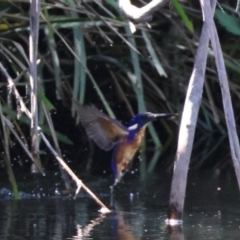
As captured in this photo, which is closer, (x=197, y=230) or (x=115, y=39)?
(x=197, y=230)

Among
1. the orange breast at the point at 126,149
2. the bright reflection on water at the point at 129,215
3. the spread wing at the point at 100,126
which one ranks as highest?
the spread wing at the point at 100,126

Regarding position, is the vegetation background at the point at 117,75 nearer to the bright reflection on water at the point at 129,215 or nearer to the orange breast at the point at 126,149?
the orange breast at the point at 126,149

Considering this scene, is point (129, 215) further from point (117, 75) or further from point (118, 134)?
point (117, 75)

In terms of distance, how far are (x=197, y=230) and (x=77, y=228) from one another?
404 mm

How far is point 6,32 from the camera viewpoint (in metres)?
3.85

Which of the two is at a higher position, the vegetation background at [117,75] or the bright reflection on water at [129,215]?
the vegetation background at [117,75]

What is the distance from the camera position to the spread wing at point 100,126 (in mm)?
3365

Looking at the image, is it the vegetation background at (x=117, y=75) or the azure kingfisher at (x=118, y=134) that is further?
the vegetation background at (x=117, y=75)

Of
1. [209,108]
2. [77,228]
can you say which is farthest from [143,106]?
[77,228]

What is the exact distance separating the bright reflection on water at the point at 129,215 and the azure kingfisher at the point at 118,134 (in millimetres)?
133

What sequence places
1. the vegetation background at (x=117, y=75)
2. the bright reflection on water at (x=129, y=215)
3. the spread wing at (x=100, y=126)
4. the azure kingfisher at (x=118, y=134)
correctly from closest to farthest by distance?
the bright reflection on water at (x=129, y=215)
the spread wing at (x=100, y=126)
the azure kingfisher at (x=118, y=134)
the vegetation background at (x=117, y=75)

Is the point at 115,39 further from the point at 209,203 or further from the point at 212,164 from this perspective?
the point at 209,203

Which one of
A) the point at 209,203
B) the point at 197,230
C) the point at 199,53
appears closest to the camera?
the point at 199,53

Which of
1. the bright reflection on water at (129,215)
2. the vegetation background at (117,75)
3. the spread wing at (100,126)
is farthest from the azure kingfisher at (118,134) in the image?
the vegetation background at (117,75)
